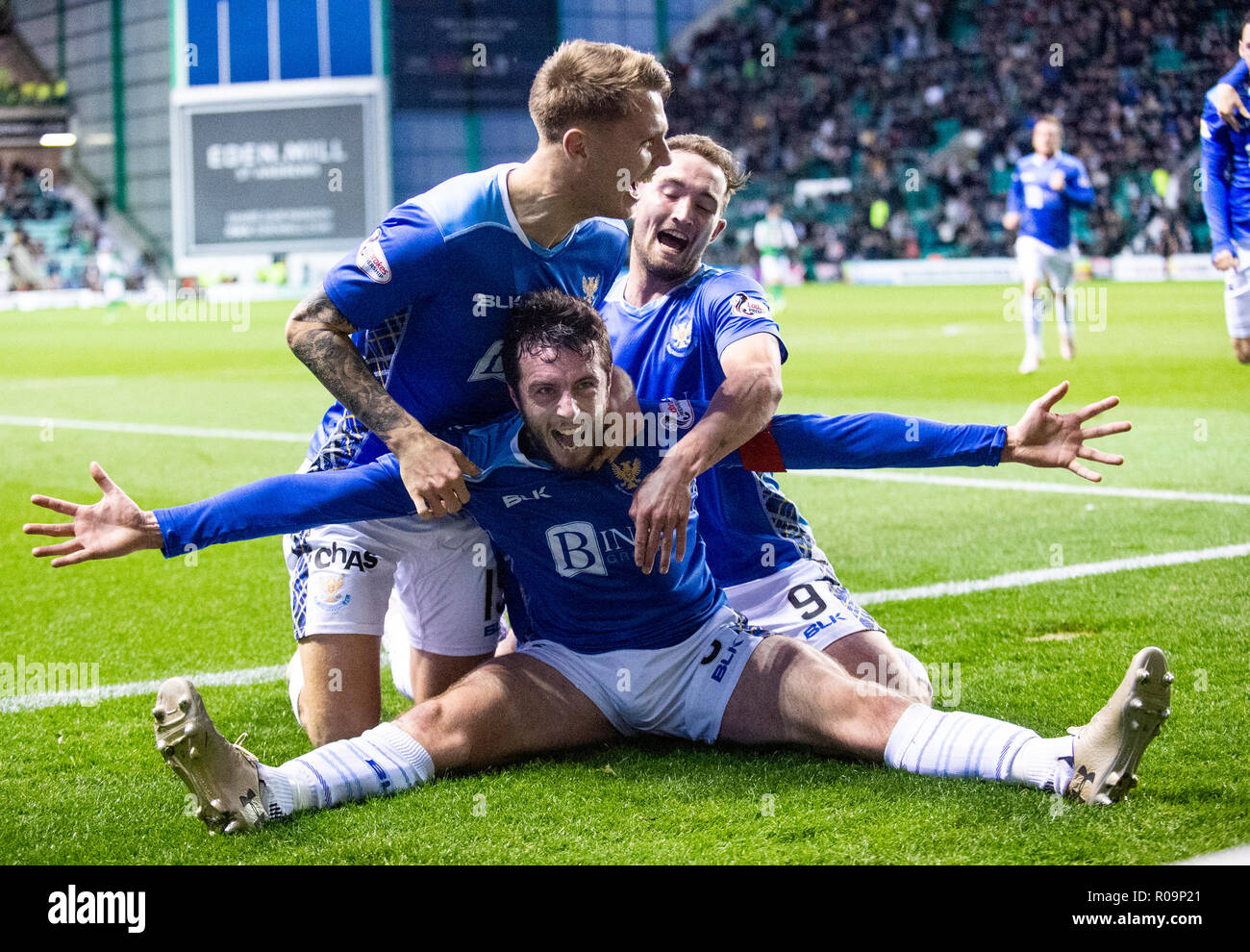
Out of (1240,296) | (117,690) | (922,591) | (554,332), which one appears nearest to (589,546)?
(554,332)

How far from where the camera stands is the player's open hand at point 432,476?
3459 millimetres

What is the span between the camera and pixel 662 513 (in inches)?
130

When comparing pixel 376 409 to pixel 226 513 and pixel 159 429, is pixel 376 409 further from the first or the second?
pixel 159 429

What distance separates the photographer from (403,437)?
3.54 metres

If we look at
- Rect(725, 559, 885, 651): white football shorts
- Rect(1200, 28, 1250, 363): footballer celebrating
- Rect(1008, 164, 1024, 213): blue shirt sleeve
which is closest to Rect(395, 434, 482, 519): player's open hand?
Rect(725, 559, 885, 651): white football shorts

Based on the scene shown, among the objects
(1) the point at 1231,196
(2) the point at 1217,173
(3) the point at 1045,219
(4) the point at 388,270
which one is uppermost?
(3) the point at 1045,219

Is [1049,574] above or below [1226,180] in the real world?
below

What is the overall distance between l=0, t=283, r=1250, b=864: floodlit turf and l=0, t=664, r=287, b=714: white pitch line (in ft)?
0.25

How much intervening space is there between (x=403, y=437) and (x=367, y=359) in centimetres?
62

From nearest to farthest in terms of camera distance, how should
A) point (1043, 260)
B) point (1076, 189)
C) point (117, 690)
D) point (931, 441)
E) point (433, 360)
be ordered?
point (931, 441), point (433, 360), point (117, 690), point (1076, 189), point (1043, 260)

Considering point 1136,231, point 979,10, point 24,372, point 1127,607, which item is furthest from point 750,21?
point 1127,607

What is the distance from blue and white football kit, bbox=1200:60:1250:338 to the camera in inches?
354

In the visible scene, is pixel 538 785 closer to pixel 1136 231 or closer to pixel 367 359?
pixel 367 359

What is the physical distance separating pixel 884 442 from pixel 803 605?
719 mm
